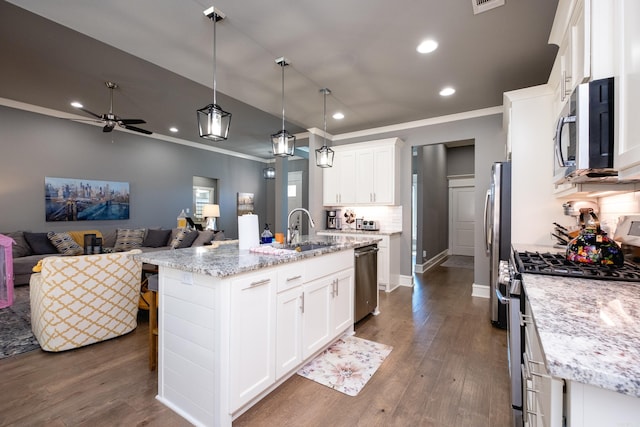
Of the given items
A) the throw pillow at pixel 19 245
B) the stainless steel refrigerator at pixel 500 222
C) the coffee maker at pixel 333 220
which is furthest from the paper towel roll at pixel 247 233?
the throw pillow at pixel 19 245

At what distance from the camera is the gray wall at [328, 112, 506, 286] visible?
170 inches

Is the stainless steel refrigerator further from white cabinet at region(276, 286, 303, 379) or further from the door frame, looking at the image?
the door frame

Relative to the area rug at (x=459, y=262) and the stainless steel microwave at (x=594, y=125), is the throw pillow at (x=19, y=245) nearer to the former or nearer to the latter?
the stainless steel microwave at (x=594, y=125)

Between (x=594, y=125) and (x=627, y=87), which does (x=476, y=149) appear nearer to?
(x=594, y=125)

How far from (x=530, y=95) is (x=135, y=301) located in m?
4.35

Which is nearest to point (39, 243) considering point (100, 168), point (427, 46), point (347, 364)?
point (100, 168)

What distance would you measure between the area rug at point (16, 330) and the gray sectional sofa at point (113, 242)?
2.83 ft

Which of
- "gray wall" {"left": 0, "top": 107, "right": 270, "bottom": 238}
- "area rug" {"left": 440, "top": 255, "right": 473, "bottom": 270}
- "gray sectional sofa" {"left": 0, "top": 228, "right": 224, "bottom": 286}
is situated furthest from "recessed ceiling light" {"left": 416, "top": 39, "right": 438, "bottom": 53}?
"gray wall" {"left": 0, "top": 107, "right": 270, "bottom": 238}

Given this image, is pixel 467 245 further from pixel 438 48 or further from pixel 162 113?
pixel 162 113

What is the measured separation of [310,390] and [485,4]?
305cm

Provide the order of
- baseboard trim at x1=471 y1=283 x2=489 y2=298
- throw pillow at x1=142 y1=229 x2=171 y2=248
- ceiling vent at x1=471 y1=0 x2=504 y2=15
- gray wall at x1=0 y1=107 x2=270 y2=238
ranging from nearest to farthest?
ceiling vent at x1=471 y1=0 x2=504 y2=15 → baseboard trim at x1=471 y1=283 x2=489 y2=298 → gray wall at x1=0 y1=107 x2=270 y2=238 → throw pillow at x1=142 y1=229 x2=171 y2=248

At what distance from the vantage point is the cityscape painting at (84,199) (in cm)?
516

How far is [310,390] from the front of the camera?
81.1 inches

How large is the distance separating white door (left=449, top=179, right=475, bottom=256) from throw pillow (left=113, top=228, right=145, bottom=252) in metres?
7.66
